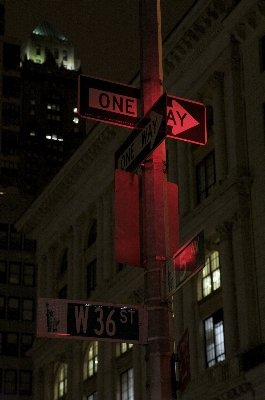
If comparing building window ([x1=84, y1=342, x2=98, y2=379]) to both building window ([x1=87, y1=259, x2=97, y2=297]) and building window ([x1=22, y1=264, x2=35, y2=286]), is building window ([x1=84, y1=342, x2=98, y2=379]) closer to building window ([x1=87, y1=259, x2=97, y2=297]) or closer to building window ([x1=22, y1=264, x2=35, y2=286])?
building window ([x1=87, y1=259, x2=97, y2=297])

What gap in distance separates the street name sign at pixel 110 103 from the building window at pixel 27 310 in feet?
219

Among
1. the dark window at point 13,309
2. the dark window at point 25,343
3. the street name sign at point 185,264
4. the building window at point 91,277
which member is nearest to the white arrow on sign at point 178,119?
the street name sign at point 185,264

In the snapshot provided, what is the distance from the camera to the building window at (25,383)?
73.8 meters

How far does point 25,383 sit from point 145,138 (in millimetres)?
67234

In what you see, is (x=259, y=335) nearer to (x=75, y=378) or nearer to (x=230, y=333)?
(x=230, y=333)

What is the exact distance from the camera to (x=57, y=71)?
7057 inches

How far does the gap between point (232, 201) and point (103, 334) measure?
24.0m

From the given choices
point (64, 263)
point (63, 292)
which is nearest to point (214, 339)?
point (63, 292)

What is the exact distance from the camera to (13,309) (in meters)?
75.2

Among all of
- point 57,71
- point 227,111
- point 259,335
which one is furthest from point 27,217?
point 57,71

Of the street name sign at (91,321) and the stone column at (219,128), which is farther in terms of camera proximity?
the stone column at (219,128)

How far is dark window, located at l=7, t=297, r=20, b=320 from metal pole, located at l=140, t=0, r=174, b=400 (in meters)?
66.6

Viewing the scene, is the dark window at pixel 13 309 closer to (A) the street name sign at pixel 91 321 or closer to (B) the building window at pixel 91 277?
(B) the building window at pixel 91 277

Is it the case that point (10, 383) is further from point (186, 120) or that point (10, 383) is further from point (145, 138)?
point (145, 138)
